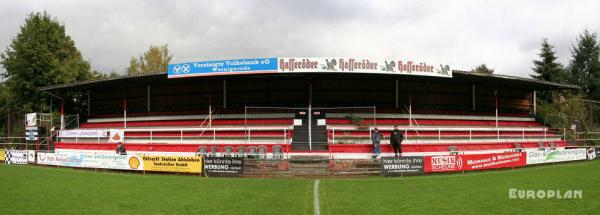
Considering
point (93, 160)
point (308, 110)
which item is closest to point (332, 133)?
point (308, 110)

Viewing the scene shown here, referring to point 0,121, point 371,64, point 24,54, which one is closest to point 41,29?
point 24,54

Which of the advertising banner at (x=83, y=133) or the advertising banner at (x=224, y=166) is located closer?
the advertising banner at (x=224, y=166)

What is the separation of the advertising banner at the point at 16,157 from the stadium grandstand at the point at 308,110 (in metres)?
2.54

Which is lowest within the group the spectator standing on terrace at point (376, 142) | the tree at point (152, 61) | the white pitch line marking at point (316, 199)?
the white pitch line marking at point (316, 199)

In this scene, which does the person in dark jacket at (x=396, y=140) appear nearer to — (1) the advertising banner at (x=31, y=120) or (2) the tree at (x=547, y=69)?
(1) the advertising banner at (x=31, y=120)

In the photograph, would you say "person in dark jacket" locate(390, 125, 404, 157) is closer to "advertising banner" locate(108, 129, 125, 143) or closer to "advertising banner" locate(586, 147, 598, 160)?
"advertising banner" locate(586, 147, 598, 160)

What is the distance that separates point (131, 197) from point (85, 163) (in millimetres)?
13283

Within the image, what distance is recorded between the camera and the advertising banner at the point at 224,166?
65.0 feet

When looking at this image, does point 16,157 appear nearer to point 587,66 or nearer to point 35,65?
point 35,65

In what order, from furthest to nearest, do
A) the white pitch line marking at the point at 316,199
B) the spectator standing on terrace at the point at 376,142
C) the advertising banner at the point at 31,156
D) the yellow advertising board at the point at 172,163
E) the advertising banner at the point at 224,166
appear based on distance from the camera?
1. the advertising banner at the point at 31,156
2. the spectator standing on terrace at the point at 376,142
3. the yellow advertising board at the point at 172,163
4. the advertising banner at the point at 224,166
5. the white pitch line marking at the point at 316,199

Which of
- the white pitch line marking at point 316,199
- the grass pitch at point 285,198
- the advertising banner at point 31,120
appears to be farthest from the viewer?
the advertising banner at point 31,120

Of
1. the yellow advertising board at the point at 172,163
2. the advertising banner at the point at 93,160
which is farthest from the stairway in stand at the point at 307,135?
the advertising banner at the point at 93,160

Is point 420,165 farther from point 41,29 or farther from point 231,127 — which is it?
point 41,29

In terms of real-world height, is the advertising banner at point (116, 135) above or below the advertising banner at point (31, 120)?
below
